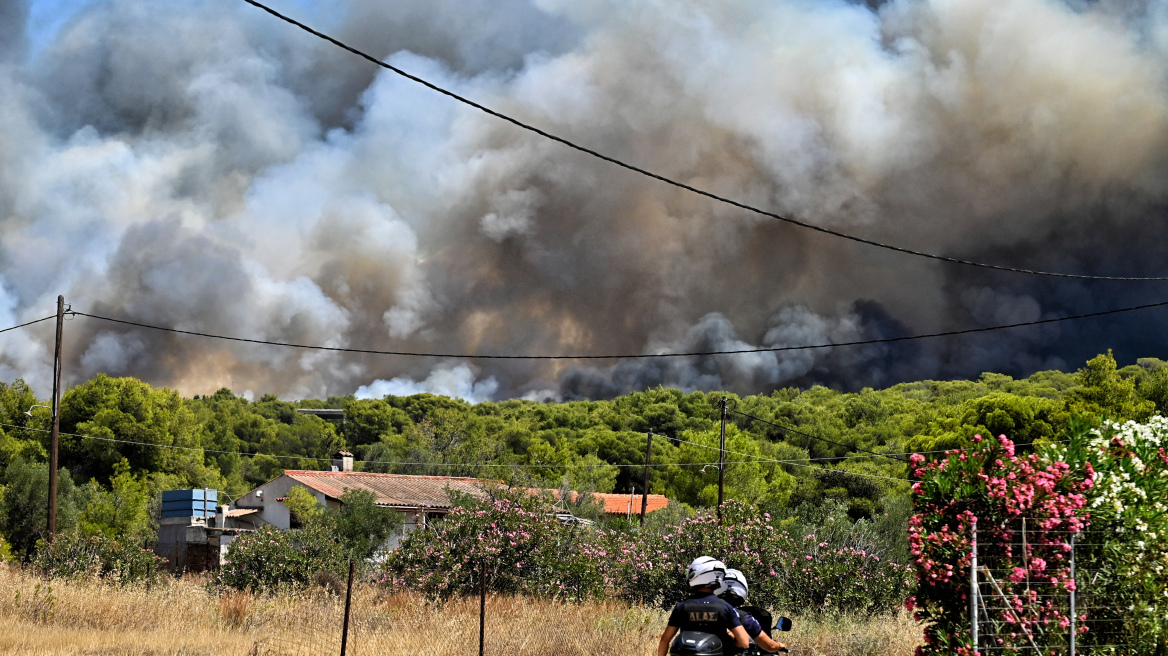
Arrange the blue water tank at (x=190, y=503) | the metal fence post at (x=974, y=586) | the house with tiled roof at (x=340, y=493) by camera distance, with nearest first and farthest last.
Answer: the metal fence post at (x=974, y=586) < the house with tiled roof at (x=340, y=493) < the blue water tank at (x=190, y=503)

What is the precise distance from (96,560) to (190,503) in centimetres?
1809

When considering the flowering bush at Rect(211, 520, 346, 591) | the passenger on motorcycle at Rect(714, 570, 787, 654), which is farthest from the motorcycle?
the flowering bush at Rect(211, 520, 346, 591)

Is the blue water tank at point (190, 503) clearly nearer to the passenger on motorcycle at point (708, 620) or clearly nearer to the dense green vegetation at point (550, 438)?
the dense green vegetation at point (550, 438)

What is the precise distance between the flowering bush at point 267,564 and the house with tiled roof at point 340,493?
1232 cm

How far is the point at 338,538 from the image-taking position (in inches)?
1163

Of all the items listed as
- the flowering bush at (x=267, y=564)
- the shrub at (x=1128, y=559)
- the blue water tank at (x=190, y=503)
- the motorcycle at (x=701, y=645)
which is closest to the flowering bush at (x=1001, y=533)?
the shrub at (x=1128, y=559)

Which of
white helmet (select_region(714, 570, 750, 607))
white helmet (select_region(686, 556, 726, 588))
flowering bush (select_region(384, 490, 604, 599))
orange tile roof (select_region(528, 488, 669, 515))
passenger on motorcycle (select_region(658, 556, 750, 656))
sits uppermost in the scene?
white helmet (select_region(686, 556, 726, 588))

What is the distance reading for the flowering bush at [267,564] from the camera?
936 inches

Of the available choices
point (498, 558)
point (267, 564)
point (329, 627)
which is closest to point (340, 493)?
point (267, 564)

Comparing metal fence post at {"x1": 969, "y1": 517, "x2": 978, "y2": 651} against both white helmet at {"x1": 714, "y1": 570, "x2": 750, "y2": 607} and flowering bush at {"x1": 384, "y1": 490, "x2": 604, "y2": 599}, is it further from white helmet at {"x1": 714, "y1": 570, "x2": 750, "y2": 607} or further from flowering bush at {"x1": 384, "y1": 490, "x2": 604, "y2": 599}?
flowering bush at {"x1": 384, "y1": 490, "x2": 604, "y2": 599}

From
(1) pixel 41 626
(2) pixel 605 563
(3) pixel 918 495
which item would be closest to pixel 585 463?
(2) pixel 605 563

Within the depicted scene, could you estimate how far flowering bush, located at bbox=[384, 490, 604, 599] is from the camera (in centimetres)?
2055

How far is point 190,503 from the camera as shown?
40.6m

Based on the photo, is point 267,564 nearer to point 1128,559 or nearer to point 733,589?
point 733,589
